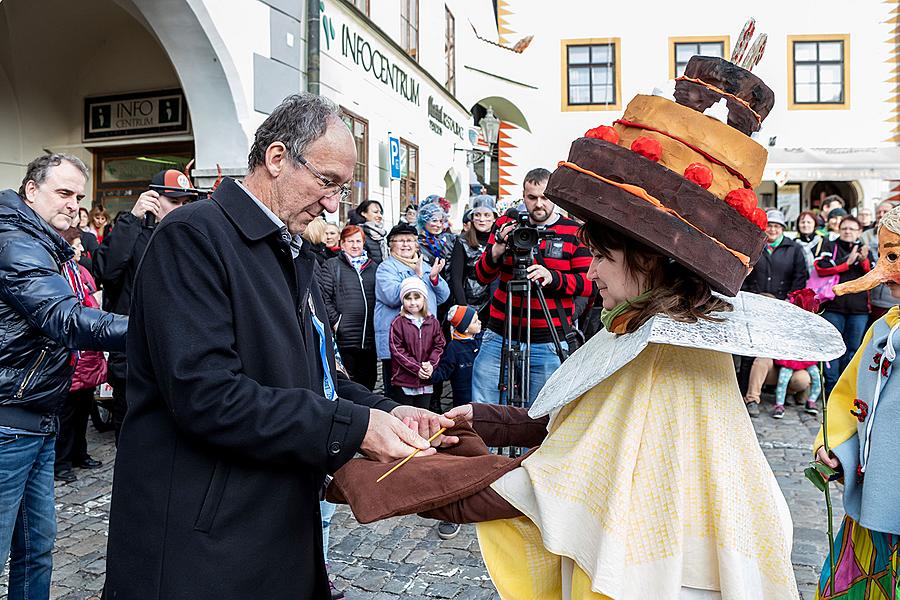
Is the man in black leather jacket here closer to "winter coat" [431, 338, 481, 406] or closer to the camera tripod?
the camera tripod

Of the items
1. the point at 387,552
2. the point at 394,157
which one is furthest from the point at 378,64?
the point at 387,552

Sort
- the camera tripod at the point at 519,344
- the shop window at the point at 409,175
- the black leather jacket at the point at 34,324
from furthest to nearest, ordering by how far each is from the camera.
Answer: the shop window at the point at 409,175
the camera tripod at the point at 519,344
the black leather jacket at the point at 34,324

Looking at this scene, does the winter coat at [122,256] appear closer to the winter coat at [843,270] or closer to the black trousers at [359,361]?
the black trousers at [359,361]

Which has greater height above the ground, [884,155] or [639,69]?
[639,69]

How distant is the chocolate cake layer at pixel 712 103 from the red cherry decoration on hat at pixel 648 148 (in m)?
0.17

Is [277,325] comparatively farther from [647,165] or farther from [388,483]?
[647,165]

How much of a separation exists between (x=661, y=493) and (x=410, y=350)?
4.00 metres

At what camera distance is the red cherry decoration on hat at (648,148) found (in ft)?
5.14

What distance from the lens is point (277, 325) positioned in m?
1.75

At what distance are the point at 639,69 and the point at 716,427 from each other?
69.6 ft

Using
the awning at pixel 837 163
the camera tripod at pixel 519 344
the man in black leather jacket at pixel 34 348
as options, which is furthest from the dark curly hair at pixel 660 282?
the awning at pixel 837 163

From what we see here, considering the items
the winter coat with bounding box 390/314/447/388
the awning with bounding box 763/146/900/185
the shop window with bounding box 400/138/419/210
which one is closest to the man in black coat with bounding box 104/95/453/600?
the winter coat with bounding box 390/314/447/388

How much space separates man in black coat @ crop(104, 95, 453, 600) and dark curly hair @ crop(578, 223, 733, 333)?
653mm

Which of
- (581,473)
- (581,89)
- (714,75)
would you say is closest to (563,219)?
(714,75)
